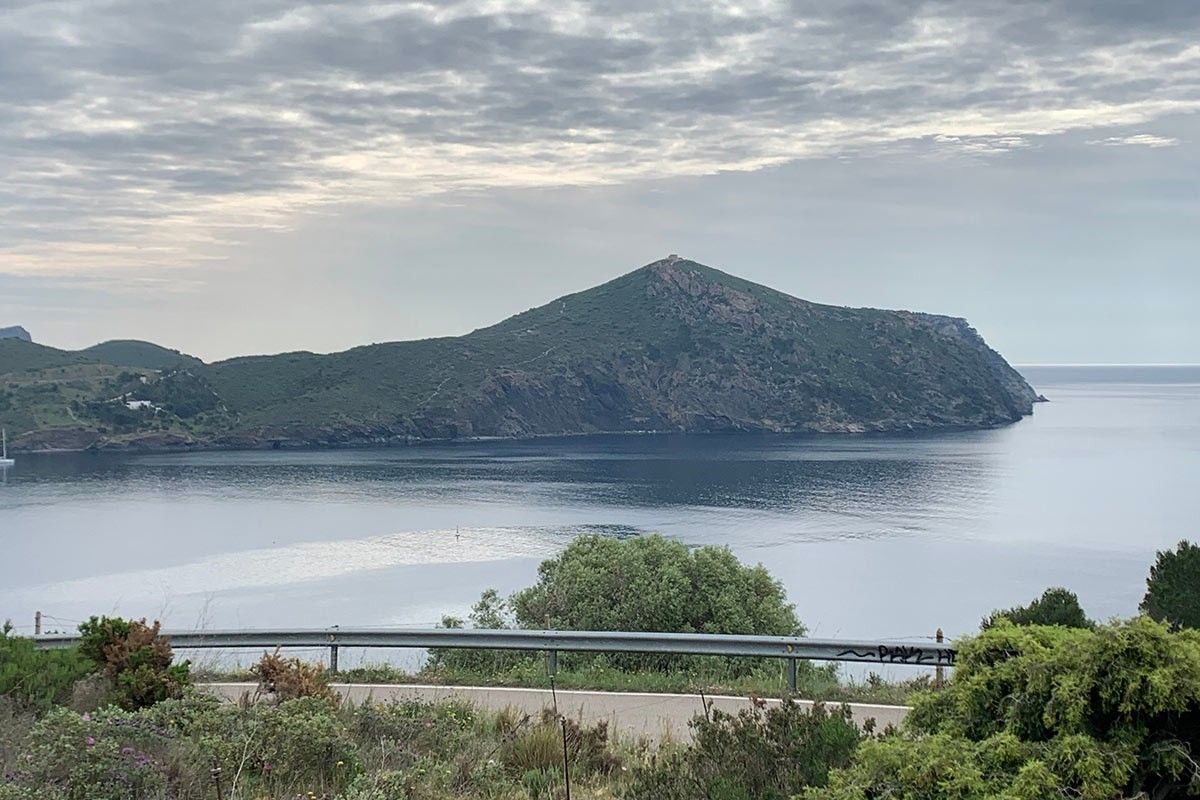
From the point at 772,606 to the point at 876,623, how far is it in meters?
26.5

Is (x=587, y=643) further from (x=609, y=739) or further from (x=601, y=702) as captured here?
(x=609, y=739)

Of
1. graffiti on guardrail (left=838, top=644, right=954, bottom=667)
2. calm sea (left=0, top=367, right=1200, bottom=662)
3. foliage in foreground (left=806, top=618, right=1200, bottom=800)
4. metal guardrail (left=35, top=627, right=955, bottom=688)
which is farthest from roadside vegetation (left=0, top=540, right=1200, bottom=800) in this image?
calm sea (left=0, top=367, right=1200, bottom=662)

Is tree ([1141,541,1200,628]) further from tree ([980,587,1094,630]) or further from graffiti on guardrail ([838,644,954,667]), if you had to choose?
graffiti on guardrail ([838,644,954,667])

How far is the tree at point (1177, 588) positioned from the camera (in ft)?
49.7

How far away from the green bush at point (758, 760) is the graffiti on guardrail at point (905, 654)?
20.0 feet

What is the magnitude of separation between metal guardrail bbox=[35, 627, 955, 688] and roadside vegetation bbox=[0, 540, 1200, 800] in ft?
10.9

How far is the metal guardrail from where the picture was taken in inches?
475

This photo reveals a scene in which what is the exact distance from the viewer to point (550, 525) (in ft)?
272

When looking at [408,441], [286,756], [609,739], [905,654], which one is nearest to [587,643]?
[905,654]

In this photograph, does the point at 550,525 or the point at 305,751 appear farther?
the point at 550,525

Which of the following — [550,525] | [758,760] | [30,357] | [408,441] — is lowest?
[550,525]

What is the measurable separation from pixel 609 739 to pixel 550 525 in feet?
245

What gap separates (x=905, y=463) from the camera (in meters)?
129

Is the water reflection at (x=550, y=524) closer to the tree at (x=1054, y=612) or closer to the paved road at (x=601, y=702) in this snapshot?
the paved road at (x=601, y=702)
